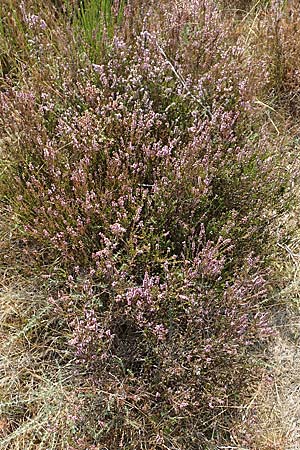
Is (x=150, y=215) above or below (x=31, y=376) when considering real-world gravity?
above

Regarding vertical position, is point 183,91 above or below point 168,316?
above

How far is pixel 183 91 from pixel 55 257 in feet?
3.56

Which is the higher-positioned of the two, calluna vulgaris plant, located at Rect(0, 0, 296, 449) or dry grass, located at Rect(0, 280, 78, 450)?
calluna vulgaris plant, located at Rect(0, 0, 296, 449)

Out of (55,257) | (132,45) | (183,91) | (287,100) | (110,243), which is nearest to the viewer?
(110,243)

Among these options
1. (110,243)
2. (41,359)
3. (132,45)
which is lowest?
(41,359)

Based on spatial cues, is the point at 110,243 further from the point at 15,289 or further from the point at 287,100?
the point at 287,100

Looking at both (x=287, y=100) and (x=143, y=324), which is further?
(x=287, y=100)

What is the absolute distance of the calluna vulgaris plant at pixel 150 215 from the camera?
226 centimetres

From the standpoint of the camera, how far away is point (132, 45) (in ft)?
9.88

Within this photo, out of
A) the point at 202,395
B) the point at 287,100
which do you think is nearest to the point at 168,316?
the point at 202,395

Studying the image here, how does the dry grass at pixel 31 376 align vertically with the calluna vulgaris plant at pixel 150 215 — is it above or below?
below

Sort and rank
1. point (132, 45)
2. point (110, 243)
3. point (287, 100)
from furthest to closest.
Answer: point (287, 100) → point (132, 45) → point (110, 243)

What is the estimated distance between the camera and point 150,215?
2.49 m

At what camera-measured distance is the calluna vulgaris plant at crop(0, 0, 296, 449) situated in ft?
7.43
